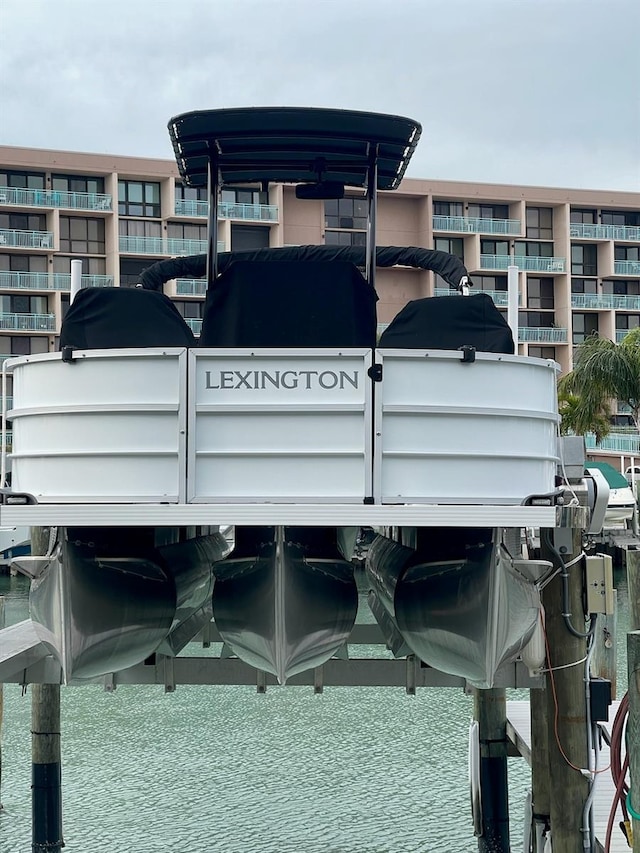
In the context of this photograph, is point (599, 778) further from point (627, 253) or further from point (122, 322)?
point (627, 253)

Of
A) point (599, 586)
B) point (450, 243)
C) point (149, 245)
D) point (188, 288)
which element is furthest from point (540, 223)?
point (599, 586)

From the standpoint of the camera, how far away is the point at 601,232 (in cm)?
5903

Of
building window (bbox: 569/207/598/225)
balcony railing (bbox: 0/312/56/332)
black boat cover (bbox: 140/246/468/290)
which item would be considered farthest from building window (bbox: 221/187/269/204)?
black boat cover (bbox: 140/246/468/290)

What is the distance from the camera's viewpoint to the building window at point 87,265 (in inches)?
2008

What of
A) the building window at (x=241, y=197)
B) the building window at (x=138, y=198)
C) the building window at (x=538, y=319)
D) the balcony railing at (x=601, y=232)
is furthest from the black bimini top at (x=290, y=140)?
the balcony railing at (x=601, y=232)

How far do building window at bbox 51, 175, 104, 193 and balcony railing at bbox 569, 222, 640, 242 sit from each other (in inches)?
A: 941

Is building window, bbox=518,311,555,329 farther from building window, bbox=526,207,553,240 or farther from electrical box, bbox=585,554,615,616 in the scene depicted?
electrical box, bbox=585,554,615,616

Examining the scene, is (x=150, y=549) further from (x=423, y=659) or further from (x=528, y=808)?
(x=528, y=808)

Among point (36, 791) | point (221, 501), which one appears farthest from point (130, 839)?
point (221, 501)

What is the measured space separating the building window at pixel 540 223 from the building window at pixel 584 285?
105 inches

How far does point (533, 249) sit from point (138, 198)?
2050cm

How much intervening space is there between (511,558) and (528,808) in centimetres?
265

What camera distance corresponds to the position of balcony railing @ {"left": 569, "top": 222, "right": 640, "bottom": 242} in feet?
193

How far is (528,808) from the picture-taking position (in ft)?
28.9
